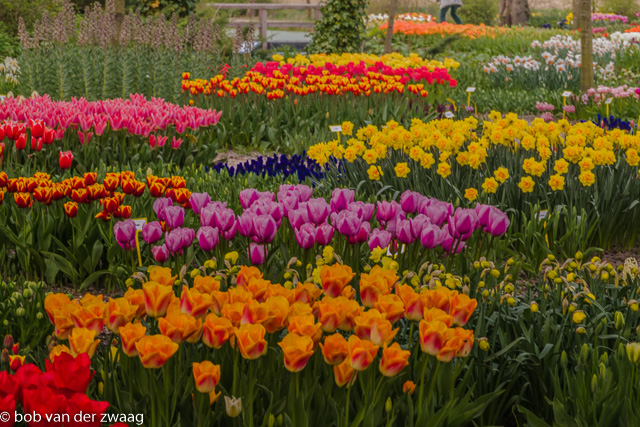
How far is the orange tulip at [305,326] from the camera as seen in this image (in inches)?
59.6

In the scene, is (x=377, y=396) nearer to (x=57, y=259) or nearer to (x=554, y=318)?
(x=554, y=318)

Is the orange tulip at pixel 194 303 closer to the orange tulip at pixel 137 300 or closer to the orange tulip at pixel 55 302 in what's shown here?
the orange tulip at pixel 137 300

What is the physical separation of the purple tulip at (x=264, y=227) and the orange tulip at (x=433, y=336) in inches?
37.9

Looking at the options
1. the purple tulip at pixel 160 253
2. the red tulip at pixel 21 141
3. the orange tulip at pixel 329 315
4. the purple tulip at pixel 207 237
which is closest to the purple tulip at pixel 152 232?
the purple tulip at pixel 160 253

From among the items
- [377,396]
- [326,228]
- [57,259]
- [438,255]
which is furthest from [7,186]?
[377,396]

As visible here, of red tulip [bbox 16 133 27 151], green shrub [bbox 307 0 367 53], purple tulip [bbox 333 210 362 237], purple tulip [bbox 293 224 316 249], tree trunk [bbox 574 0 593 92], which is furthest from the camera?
green shrub [bbox 307 0 367 53]

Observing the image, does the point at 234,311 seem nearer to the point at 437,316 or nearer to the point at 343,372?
the point at 343,372

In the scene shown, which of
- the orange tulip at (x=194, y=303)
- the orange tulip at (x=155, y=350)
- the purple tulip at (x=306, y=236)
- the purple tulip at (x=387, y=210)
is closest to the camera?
the orange tulip at (x=155, y=350)

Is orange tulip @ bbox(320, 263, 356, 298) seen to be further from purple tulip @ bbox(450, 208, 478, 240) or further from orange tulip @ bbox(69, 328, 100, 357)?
purple tulip @ bbox(450, 208, 478, 240)

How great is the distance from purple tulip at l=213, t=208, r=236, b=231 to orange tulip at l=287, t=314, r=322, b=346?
1.06m

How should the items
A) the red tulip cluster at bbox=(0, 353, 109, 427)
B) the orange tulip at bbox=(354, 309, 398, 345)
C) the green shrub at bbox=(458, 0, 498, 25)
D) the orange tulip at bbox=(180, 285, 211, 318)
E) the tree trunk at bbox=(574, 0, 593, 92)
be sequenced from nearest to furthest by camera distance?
1. the red tulip cluster at bbox=(0, 353, 109, 427)
2. the orange tulip at bbox=(354, 309, 398, 345)
3. the orange tulip at bbox=(180, 285, 211, 318)
4. the tree trunk at bbox=(574, 0, 593, 92)
5. the green shrub at bbox=(458, 0, 498, 25)

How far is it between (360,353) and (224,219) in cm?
122

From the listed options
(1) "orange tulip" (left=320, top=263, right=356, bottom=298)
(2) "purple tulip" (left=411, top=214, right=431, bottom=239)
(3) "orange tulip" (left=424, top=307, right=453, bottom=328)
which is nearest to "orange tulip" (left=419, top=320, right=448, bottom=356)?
(3) "orange tulip" (left=424, top=307, right=453, bottom=328)

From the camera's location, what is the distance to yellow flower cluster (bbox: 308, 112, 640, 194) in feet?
12.7
